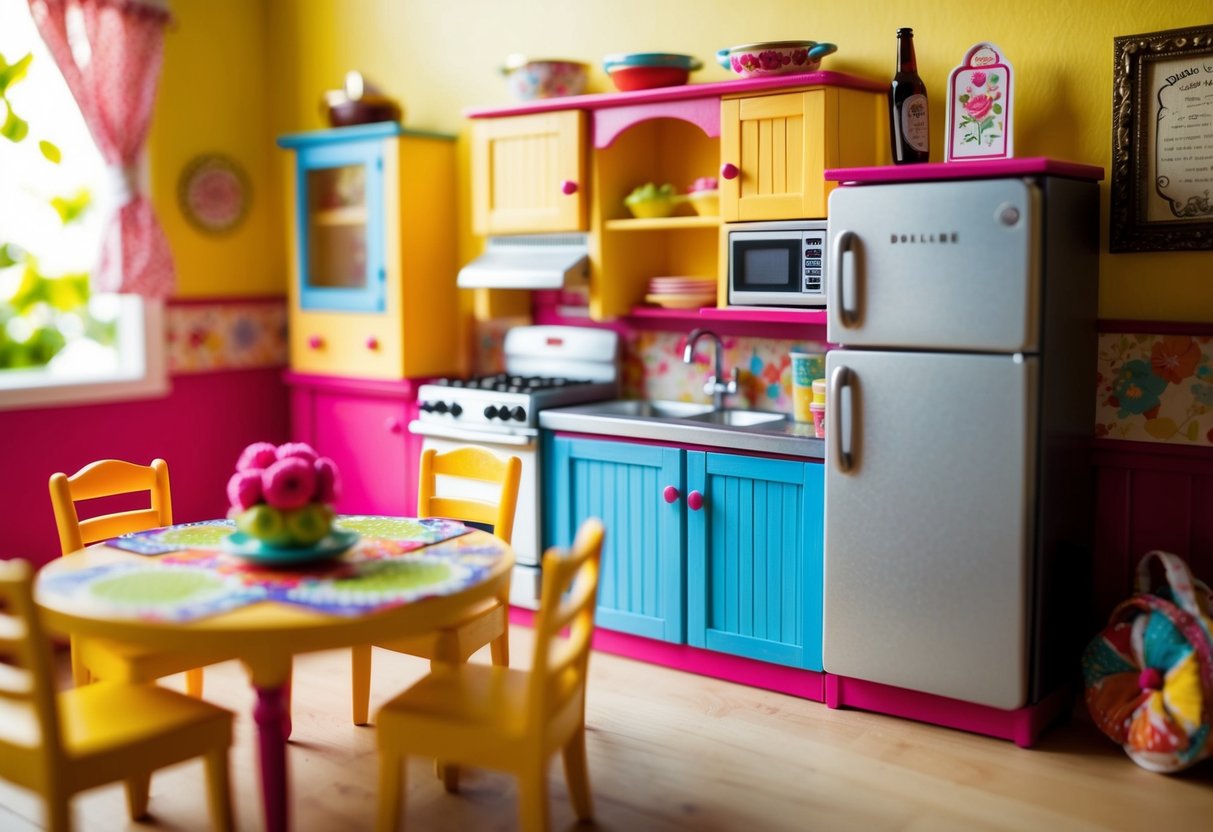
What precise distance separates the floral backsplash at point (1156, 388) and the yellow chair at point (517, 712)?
173 cm

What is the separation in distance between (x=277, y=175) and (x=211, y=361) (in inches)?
34.4

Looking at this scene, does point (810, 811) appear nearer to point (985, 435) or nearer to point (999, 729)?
point (999, 729)

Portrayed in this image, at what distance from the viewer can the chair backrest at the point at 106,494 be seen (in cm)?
297

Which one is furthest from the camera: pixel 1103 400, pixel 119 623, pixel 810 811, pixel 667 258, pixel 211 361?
pixel 211 361

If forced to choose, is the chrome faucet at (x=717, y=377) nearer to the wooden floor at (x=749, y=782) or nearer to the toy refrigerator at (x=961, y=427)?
the toy refrigerator at (x=961, y=427)

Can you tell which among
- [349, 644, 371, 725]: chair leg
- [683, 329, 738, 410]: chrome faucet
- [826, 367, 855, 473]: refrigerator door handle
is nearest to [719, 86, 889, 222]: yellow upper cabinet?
[683, 329, 738, 410]: chrome faucet

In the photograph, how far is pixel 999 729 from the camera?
3.27 meters

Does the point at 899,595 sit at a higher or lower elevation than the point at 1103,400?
lower

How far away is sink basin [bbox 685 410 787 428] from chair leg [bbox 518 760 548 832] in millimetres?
1800

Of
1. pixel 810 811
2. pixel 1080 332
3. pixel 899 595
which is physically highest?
pixel 1080 332

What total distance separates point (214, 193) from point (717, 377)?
2.28 metres

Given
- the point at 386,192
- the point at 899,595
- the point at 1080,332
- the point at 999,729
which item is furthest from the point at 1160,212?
the point at 386,192

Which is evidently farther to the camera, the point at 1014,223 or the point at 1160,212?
the point at 1160,212

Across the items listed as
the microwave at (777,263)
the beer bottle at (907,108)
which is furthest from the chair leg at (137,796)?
the beer bottle at (907,108)
